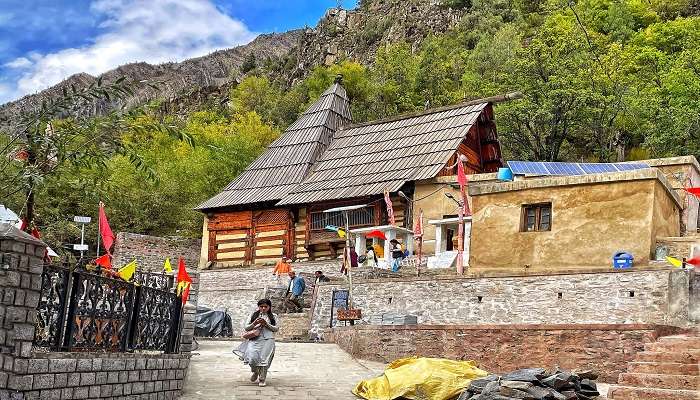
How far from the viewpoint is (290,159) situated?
33.2 m

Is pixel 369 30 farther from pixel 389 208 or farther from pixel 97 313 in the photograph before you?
pixel 97 313

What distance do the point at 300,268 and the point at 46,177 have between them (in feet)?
65.5

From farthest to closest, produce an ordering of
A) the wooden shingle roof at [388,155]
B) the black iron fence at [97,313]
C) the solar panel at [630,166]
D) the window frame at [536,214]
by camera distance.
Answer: the wooden shingle roof at [388,155]
the solar panel at [630,166]
the window frame at [536,214]
the black iron fence at [97,313]

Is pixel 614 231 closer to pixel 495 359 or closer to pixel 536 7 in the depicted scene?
pixel 495 359

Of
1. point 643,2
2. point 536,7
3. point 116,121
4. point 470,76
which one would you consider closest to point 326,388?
point 116,121

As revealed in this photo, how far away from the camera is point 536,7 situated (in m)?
77.9

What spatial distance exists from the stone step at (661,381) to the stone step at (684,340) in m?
0.95

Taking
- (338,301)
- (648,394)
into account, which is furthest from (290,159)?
(648,394)

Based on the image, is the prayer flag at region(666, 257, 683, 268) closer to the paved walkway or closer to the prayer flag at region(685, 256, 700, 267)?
the prayer flag at region(685, 256, 700, 267)

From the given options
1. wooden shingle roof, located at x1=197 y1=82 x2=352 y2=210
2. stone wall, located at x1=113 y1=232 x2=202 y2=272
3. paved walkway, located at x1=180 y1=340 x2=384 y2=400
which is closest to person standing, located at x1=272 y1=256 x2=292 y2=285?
wooden shingle roof, located at x1=197 y1=82 x2=352 y2=210

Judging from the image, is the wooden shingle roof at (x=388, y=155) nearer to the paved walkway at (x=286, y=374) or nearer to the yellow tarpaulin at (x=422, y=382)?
the paved walkway at (x=286, y=374)

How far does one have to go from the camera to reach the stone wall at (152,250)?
31.4 meters

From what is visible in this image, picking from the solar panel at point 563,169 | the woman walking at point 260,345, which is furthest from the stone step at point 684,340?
the solar panel at point 563,169

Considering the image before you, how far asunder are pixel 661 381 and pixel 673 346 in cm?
104
